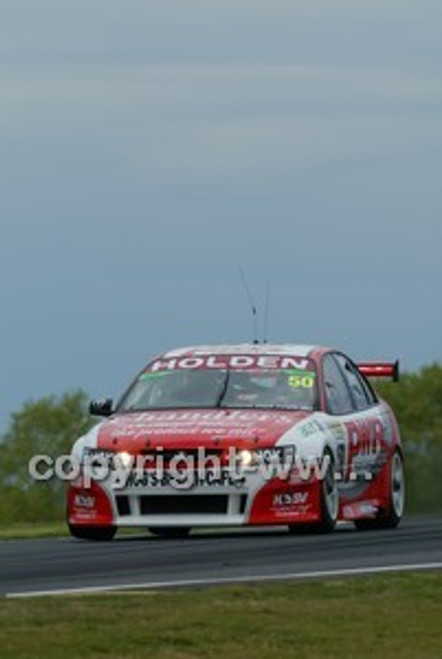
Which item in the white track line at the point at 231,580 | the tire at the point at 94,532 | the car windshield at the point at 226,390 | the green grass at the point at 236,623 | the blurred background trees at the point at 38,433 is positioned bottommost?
the green grass at the point at 236,623

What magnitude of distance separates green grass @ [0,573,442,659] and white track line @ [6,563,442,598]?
44 centimetres

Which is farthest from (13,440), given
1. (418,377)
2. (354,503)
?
(354,503)

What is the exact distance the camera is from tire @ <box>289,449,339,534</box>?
20.3 meters

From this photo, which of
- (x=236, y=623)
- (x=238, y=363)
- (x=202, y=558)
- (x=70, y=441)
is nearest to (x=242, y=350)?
(x=238, y=363)

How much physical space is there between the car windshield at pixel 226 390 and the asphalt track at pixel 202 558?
0.97 m

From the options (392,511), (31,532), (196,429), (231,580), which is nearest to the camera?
(231,580)

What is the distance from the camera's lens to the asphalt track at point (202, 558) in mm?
15070

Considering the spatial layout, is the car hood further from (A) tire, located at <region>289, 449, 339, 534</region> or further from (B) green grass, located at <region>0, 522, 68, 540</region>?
(B) green grass, located at <region>0, 522, 68, 540</region>

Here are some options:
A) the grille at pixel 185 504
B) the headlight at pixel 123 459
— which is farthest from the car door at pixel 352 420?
the headlight at pixel 123 459

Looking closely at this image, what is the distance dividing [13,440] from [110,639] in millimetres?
72325

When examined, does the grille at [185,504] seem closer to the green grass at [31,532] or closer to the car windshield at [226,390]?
the car windshield at [226,390]

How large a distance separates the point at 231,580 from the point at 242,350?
276 inches

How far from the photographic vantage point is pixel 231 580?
48.9ft

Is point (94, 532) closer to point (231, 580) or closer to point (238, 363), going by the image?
point (238, 363)
